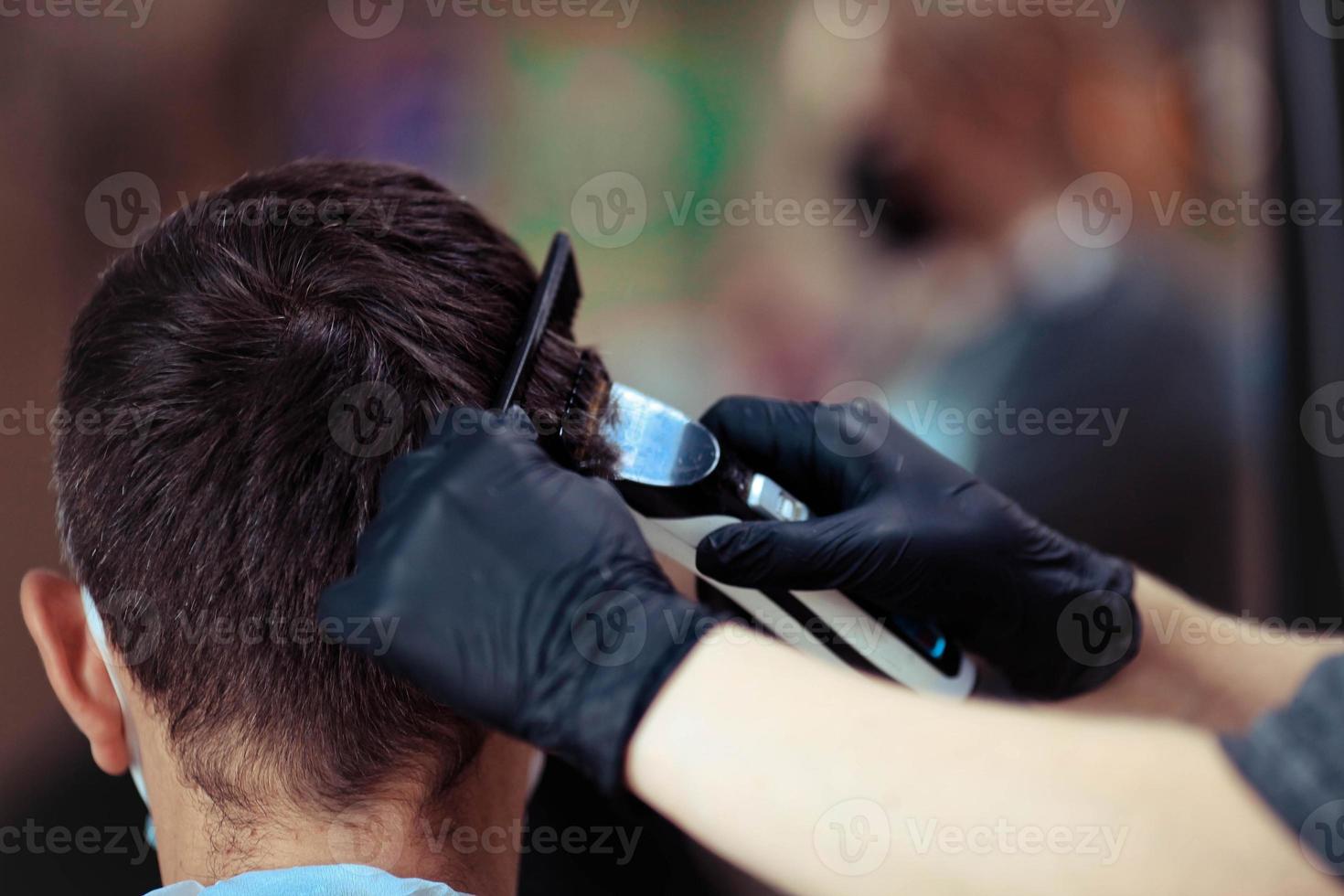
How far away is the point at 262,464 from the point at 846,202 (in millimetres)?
1283

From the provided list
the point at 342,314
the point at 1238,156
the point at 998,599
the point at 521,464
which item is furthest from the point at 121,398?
the point at 1238,156

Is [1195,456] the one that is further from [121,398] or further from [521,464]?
[121,398]

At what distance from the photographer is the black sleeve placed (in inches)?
18.6

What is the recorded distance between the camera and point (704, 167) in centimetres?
163

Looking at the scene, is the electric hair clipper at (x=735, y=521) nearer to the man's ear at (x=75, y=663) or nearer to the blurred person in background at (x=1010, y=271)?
the man's ear at (x=75, y=663)
